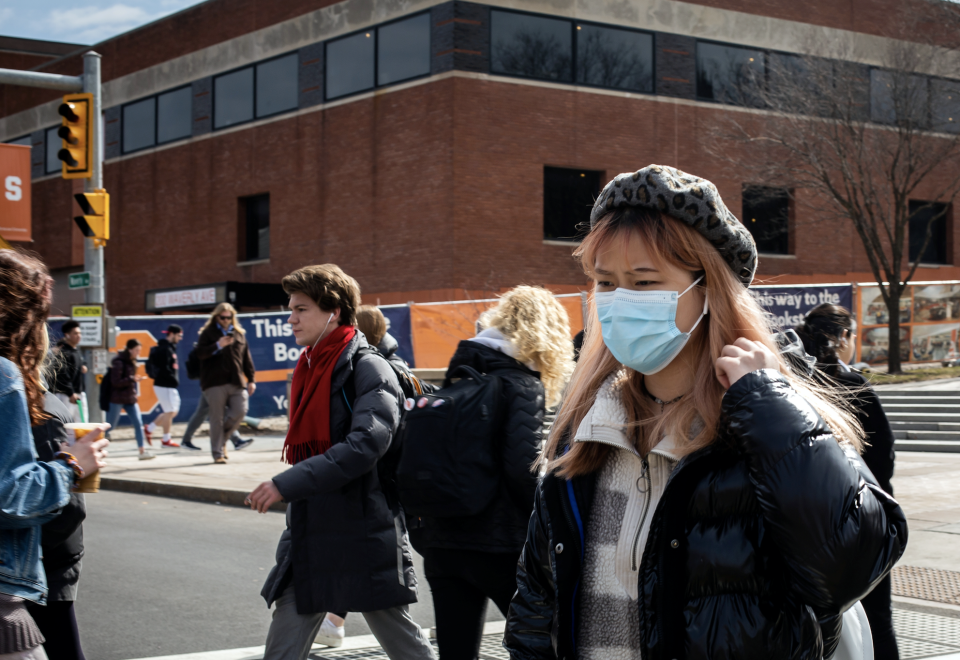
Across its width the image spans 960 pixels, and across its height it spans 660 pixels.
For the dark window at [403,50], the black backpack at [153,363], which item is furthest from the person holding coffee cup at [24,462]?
the dark window at [403,50]

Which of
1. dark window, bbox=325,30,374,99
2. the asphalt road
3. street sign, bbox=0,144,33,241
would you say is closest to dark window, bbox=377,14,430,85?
dark window, bbox=325,30,374,99

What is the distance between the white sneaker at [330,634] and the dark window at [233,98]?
27.4 meters

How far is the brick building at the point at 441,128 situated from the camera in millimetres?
25750

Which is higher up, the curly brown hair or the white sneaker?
the curly brown hair

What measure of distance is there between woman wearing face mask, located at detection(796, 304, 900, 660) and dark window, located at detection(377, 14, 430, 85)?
74.0 feet

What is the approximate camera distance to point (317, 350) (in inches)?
163

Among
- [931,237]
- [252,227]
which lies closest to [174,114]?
[252,227]

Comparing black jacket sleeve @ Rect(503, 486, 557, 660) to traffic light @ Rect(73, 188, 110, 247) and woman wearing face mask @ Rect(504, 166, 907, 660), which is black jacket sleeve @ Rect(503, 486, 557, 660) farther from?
traffic light @ Rect(73, 188, 110, 247)

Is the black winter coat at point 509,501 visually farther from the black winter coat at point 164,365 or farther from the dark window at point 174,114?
the dark window at point 174,114

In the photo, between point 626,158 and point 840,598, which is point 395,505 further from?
point 626,158

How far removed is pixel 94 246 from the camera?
14.8m

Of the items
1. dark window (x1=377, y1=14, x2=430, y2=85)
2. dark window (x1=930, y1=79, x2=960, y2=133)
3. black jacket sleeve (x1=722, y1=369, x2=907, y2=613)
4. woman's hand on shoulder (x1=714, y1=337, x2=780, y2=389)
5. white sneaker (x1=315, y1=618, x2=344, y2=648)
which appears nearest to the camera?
black jacket sleeve (x1=722, y1=369, x2=907, y2=613)

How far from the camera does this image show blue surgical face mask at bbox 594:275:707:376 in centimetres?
195

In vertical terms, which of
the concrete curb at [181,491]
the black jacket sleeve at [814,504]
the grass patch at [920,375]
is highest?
the black jacket sleeve at [814,504]
